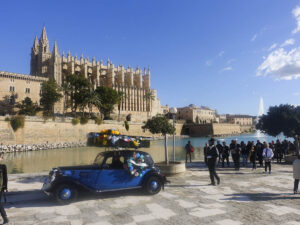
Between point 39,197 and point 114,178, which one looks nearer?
point 114,178

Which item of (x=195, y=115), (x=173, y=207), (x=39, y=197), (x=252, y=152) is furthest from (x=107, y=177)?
(x=195, y=115)

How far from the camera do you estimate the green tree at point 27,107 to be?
5202cm

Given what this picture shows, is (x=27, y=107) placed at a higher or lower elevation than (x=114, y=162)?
higher

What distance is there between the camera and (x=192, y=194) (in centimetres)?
738

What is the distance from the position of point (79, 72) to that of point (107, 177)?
74.2m

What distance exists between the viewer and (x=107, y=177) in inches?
266

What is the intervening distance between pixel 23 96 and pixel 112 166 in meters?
58.4

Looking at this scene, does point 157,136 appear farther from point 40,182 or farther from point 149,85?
point 40,182

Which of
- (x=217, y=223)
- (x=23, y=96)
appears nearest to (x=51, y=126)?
(x=23, y=96)

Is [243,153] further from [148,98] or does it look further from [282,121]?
[148,98]

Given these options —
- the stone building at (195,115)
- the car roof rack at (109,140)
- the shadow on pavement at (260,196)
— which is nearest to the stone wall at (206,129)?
the stone building at (195,115)

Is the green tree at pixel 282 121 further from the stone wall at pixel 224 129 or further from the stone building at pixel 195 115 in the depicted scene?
the stone building at pixel 195 115

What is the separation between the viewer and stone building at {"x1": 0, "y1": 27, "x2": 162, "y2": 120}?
5725 cm

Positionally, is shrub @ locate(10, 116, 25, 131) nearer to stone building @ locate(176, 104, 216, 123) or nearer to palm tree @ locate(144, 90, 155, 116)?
palm tree @ locate(144, 90, 155, 116)
